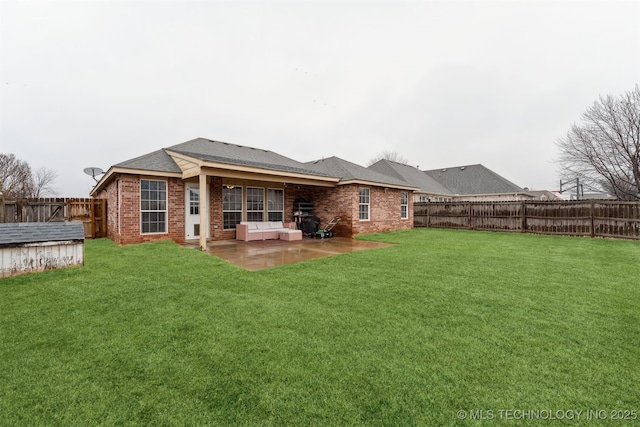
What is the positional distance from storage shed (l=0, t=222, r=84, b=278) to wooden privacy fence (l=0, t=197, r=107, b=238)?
7066 millimetres

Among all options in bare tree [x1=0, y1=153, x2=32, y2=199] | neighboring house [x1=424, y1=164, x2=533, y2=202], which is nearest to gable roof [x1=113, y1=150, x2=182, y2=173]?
neighboring house [x1=424, y1=164, x2=533, y2=202]

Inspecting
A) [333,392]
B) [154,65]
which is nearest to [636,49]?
[333,392]

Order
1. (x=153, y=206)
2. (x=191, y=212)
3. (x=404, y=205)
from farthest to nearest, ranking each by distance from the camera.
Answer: (x=404, y=205) < (x=191, y=212) < (x=153, y=206)

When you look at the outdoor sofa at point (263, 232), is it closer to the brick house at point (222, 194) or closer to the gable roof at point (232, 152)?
the brick house at point (222, 194)

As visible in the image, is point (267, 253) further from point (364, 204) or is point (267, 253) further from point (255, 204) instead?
point (364, 204)

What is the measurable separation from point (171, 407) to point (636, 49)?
21019mm

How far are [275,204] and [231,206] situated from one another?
2080mm

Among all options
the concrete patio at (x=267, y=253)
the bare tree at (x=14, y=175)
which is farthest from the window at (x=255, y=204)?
the bare tree at (x=14, y=175)

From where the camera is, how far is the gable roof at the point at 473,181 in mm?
25266

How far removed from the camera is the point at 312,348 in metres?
2.81

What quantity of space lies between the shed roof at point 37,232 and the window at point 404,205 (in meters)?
14.1

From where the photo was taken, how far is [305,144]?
116ft

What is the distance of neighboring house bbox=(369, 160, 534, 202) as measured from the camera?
24.4 metres

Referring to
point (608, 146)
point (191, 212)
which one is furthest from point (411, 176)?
point (191, 212)
